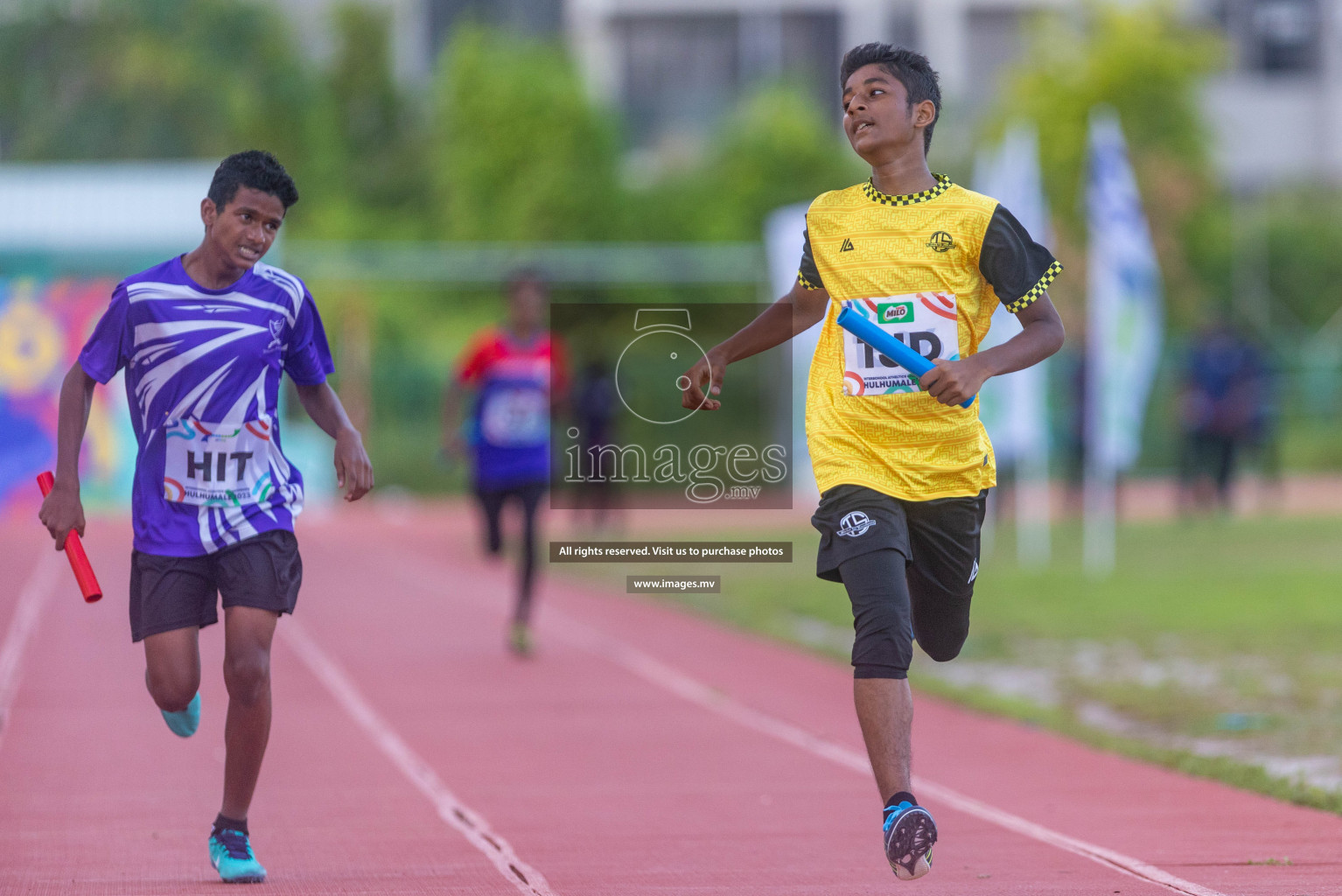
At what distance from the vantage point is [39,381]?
2619 centimetres

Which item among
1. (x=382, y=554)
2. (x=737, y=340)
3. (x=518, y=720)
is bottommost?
(x=382, y=554)

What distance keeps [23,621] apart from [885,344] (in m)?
9.72

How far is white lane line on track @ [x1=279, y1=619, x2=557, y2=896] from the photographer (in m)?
5.54

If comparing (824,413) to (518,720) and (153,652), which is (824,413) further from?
(518,720)

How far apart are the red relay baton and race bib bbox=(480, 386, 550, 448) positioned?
19.2 feet

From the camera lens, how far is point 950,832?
6.23 meters

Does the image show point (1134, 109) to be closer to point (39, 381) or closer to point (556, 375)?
point (39, 381)

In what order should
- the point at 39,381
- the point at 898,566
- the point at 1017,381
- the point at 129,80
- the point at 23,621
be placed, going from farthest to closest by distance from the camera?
the point at 129,80, the point at 39,381, the point at 1017,381, the point at 23,621, the point at 898,566

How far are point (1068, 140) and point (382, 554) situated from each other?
2405cm

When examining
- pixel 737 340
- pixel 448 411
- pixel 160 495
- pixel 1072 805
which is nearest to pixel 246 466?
pixel 160 495

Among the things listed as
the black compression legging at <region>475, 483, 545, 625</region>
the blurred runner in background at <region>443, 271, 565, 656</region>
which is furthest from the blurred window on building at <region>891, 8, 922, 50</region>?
the black compression legging at <region>475, 483, 545, 625</region>

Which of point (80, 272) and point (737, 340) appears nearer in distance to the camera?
point (737, 340)

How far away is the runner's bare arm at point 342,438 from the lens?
5.42 m

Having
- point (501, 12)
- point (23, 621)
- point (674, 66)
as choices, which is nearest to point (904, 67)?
point (23, 621)
